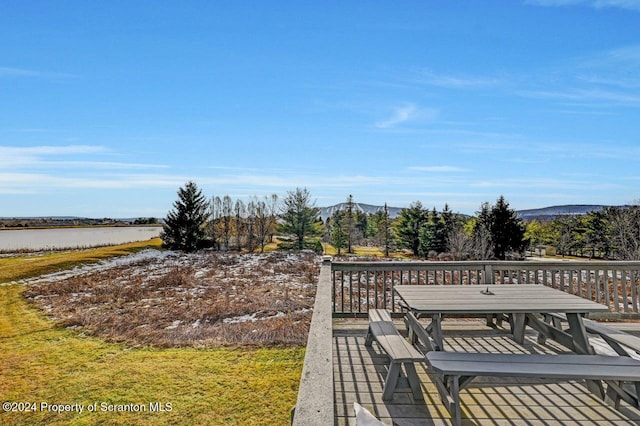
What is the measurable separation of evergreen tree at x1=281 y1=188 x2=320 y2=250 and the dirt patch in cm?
1414

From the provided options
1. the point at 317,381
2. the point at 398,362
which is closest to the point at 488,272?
the point at 398,362

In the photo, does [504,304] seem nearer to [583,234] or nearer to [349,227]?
[349,227]

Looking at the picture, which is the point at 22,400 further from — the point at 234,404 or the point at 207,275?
the point at 207,275

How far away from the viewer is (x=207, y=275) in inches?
511

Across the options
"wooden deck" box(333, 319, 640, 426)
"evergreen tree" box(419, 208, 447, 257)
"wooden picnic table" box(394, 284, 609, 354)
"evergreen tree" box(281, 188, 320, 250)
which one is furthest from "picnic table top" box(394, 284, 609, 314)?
"evergreen tree" box(419, 208, 447, 257)

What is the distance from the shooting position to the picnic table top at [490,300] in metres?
2.76

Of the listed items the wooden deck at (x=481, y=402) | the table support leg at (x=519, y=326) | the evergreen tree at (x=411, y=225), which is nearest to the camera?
the wooden deck at (x=481, y=402)

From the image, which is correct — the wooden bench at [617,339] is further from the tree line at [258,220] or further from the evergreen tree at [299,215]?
the evergreen tree at [299,215]

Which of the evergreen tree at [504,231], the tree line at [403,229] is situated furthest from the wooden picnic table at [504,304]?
the evergreen tree at [504,231]

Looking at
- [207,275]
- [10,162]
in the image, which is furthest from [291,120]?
[10,162]

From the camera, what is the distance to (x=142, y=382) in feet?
15.5

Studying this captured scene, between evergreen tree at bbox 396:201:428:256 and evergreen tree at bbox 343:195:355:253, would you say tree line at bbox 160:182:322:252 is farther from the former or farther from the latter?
evergreen tree at bbox 396:201:428:256

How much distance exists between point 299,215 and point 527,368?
1088 inches

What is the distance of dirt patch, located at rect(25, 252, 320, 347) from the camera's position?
21.9 ft
